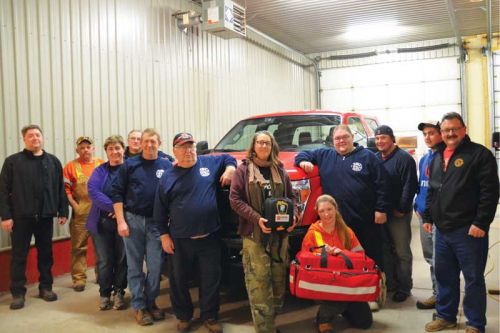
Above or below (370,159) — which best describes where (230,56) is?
above

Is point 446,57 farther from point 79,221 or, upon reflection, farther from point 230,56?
point 79,221

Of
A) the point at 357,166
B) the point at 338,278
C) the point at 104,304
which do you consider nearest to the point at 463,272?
the point at 338,278

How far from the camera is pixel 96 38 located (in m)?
6.97

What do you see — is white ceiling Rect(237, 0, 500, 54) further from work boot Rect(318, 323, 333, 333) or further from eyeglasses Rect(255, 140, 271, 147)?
work boot Rect(318, 323, 333, 333)

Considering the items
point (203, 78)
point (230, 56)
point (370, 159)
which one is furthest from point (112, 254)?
point (230, 56)

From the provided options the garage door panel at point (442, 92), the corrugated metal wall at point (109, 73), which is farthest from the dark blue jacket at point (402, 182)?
the garage door panel at point (442, 92)

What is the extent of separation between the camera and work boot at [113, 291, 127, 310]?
187 inches

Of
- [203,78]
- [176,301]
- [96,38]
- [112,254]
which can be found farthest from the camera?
[203,78]

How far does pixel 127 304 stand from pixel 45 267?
43.4 inches

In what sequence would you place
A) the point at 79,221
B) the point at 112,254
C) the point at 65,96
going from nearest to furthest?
the point at 112,254 → the point at 79,221 → the point at 65,96

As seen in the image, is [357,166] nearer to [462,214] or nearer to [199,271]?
[462,214]

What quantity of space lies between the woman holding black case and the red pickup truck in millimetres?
534

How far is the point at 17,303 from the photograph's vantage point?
4.89m

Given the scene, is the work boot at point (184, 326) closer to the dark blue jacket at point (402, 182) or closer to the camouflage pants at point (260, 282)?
the camouflage pants at point (260, 282)
